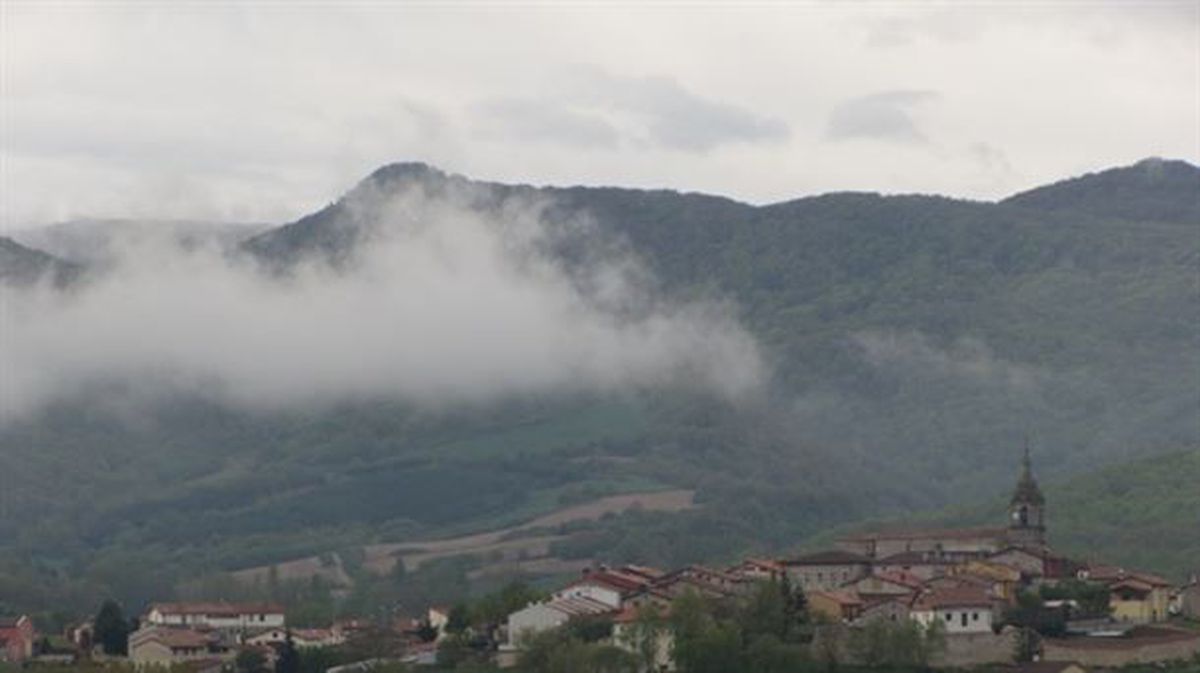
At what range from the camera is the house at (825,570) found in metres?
150

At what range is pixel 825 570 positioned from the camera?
15275cm

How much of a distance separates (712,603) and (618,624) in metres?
3.70

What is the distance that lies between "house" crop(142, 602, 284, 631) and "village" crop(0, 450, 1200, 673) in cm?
15

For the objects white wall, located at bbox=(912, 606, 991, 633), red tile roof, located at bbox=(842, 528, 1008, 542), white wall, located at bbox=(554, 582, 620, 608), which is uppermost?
red tile roof, located at bbox=(842, 528, 1008, 542)

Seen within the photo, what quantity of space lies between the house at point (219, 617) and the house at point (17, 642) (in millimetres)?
7078

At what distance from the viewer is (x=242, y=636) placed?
156750 mm

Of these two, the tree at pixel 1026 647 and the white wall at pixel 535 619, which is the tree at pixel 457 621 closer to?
the white wall at pixel 535 619

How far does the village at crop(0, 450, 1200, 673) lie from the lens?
12812 centimetres

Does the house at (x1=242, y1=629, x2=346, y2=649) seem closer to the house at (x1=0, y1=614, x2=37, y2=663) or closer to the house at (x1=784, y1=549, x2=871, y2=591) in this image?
the house at (x1=0, y1=614, x2=37, y2=663)

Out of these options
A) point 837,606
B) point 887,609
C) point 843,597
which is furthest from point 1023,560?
point 837,606

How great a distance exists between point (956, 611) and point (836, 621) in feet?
14.6

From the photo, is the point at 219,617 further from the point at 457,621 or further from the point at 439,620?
the point at 457,621

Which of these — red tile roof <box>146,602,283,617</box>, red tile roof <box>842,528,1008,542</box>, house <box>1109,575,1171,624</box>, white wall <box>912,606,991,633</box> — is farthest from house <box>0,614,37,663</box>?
house <box>1109,575,1171,624</box>

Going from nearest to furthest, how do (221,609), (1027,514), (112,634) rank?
(112,634) → (1027,514) → (221,609)
